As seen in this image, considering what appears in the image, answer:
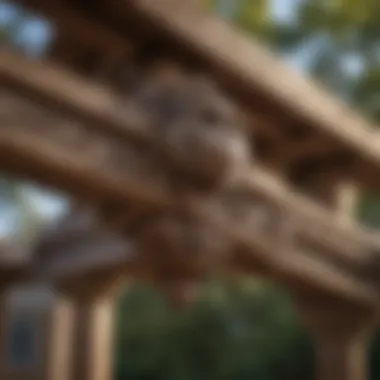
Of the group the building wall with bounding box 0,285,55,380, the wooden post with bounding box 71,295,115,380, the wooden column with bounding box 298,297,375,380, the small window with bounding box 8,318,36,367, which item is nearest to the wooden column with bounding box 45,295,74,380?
the wooden post with bounding box 71,295,115,380

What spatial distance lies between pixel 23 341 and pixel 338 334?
17.1 feet

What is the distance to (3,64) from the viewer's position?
84.4 inches

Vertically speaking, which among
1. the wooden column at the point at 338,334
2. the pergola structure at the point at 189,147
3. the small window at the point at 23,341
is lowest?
the wooden column at the point at 338,334

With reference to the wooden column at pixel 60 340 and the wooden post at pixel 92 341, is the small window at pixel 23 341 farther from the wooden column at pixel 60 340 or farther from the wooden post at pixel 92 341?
the wooden post at pixel 92 341

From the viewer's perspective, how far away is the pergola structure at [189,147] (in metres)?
2.30

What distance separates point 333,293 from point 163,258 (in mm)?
1231

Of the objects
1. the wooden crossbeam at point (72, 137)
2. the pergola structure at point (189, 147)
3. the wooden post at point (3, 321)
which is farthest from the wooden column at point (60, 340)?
the wooden crossbeam at point (72, 137)

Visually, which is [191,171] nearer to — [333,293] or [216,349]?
[333,293]

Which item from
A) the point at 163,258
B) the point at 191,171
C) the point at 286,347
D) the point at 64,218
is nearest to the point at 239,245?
the point at 163,258

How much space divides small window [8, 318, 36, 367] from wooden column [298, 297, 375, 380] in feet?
16.0

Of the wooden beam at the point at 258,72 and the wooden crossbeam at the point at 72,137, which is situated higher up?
the wooden beam at the point at 258,72

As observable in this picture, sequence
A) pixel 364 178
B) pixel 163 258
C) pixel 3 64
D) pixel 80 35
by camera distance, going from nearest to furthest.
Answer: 1. pixel 3 64
2. pixel 163 258
3. pixel 80 35
4. pixel 364 178

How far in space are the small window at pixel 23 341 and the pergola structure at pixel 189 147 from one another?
193 inches

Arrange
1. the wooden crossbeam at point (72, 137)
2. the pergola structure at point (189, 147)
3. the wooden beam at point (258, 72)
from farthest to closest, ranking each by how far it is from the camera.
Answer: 1. the wooden beam at point (258, 72)
2. the pergola structure at point (189, 147)
3. the wooden crossbeam at point (72, 137)
